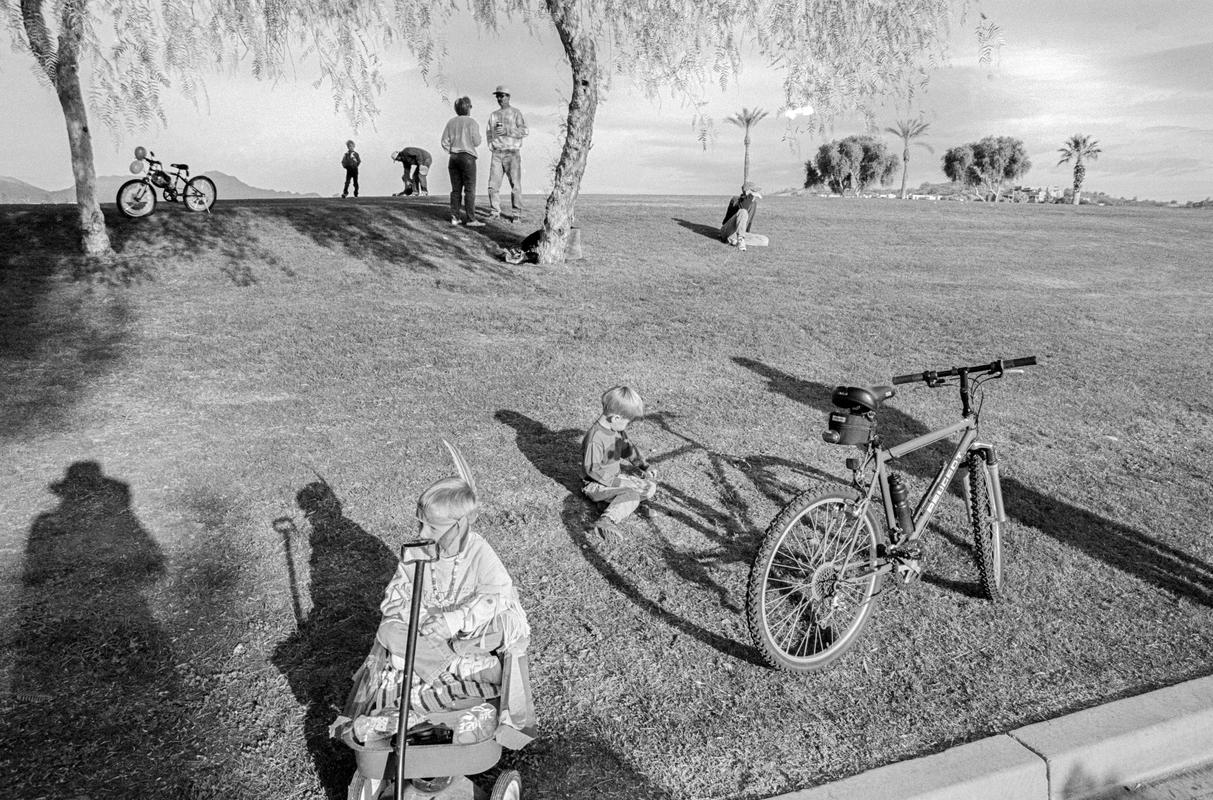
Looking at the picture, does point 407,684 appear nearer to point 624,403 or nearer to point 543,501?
point 624,403

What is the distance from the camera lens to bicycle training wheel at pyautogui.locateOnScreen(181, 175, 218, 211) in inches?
542

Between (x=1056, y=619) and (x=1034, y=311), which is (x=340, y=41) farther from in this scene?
(x=1034, y=311)

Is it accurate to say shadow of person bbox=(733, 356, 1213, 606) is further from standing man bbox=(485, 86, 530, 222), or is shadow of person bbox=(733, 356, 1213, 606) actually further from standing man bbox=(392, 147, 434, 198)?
standing man bbox=(392, 147, 434, 198)

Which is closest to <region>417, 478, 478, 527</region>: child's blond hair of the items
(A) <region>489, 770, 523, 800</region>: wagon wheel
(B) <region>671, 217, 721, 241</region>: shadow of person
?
(A) <region>489, 770, 523, 800</region>: wagon wheel

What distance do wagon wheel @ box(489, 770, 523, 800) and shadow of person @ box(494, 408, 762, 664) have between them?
139 centimetres

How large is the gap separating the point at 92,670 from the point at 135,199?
1159 centimetres

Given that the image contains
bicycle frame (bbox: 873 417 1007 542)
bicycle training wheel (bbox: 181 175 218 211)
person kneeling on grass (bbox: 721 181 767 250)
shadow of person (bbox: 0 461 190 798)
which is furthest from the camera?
person kneeling on grass (bbox: 721 181 767 250)

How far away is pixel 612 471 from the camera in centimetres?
516

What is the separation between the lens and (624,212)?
60.1 feet

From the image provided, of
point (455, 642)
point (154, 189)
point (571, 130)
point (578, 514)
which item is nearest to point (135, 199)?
point (154, 189)

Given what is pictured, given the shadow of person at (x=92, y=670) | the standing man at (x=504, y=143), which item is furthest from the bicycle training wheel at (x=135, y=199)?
the shadow of person at (x=92, y=670)

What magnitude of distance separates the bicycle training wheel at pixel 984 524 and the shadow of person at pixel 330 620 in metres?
3.25

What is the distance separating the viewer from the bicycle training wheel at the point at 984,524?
438 cm

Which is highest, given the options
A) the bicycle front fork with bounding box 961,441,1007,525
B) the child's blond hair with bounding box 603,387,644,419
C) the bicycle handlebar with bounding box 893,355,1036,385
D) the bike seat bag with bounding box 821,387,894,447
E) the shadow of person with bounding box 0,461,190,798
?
the bicycle handlebar with bounding box 893,355,1036,385
